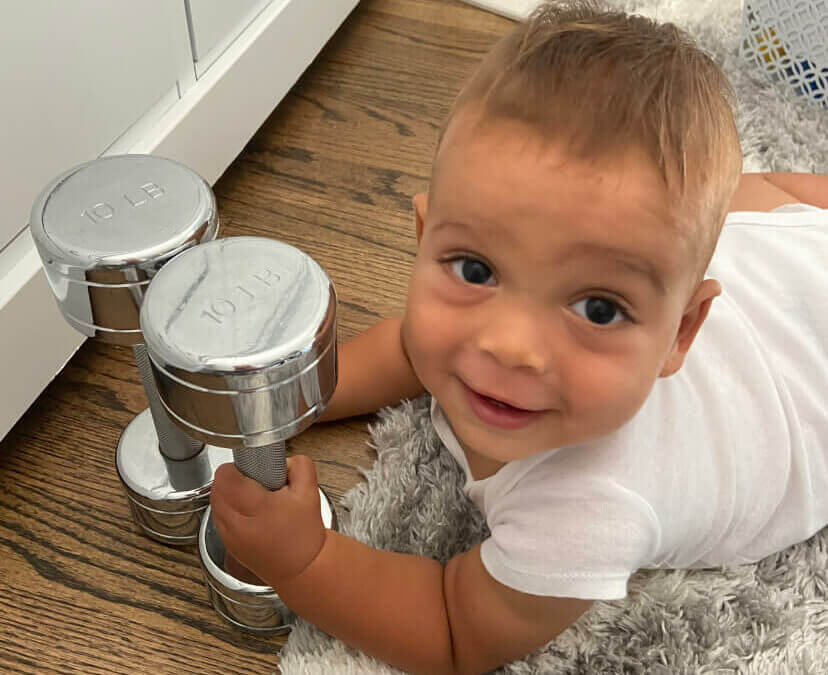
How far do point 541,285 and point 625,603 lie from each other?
0.27 meters

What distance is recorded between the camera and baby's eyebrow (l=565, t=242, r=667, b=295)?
45 centimetres

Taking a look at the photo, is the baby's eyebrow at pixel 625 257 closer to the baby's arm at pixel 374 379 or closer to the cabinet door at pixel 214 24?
the baby's arm at pixel 374 379

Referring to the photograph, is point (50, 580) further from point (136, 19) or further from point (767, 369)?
point (767, 369)

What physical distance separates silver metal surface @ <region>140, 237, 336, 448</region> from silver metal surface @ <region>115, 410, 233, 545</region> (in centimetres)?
19

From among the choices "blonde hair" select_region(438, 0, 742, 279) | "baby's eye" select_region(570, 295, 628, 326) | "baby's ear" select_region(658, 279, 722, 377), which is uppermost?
"blonde hair" select_region(438, 0, 742, 279)

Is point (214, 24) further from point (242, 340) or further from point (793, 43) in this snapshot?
point (793, 43)

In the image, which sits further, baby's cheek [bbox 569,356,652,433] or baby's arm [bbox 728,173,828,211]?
baby's arm [bbox 728,173,828,211]

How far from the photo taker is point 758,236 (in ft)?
2.34

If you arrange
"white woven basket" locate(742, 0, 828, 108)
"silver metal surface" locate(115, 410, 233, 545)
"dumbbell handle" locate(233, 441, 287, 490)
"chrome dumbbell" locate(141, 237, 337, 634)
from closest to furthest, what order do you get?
"chrome dumbbell" locate(141, 237, 337, 634), "dumbbell handle" locate(233, 441, 287, 490), "silver metal surface" locate(115, 410, 233, 545), "white woven basket" locate(742, 0, 828, 108)

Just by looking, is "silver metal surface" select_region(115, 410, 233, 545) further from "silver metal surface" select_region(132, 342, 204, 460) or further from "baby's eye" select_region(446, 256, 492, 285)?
"baby's eye" select_region(446, 256, 492, 285)

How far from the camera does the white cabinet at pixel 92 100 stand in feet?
1.96

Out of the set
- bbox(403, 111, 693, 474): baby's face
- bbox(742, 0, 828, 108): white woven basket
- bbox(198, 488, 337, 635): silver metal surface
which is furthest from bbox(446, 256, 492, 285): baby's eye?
bbox(742, 0, 828, 108): white woven basket

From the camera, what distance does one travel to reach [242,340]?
418 mm

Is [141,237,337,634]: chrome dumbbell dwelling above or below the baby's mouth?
above
